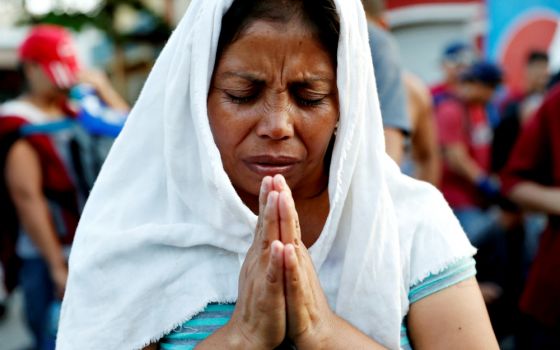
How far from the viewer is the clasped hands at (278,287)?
142 cm

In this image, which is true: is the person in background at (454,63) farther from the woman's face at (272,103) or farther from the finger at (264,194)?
the finger at (264,194)

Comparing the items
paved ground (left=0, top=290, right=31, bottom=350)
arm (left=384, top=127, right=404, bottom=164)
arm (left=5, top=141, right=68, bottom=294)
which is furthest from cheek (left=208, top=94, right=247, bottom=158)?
paved ground (left=0, top=290, right=31, bottom=350)

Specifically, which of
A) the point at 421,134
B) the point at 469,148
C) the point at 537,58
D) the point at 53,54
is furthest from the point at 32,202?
the point at 537,58

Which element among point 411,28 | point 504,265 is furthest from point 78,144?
point 411,28

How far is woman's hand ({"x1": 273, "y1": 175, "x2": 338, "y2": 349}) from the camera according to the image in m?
1.42

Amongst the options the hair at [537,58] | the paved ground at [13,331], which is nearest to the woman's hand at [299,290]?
the paved ground at [13,331]

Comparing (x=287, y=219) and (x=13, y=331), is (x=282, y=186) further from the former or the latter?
(x=13, y=331)

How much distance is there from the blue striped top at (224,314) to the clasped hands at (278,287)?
13 cm

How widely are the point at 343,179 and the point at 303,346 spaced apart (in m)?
0.37

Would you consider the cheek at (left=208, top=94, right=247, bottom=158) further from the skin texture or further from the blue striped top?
the blue striped top

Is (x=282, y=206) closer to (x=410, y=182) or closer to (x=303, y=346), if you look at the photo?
(x=303, y=346)

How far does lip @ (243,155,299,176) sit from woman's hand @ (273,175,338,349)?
18cm

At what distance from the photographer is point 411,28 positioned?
12078 mm

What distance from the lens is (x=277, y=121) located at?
1601 millimetres
